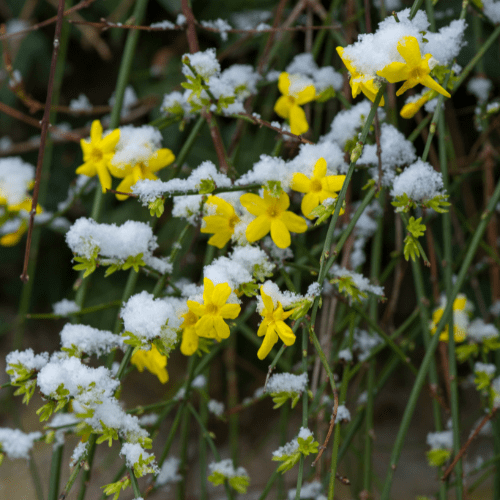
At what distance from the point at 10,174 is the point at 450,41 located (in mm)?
898

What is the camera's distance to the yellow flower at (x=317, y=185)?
0.57 m

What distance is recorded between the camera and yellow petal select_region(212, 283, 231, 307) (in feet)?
1.69

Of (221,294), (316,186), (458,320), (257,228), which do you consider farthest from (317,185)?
(458,320)

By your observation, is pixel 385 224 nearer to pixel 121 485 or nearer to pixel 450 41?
pixel 450 41

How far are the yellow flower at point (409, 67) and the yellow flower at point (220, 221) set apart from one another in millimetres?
250

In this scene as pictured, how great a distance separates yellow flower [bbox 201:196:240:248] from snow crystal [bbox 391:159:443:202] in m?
0.23

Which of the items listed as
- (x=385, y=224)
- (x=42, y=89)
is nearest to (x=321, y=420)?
(x=385, y=224)

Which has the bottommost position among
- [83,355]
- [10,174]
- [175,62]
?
[83,355]

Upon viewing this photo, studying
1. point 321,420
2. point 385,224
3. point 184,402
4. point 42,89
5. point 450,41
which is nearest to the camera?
point 450,41

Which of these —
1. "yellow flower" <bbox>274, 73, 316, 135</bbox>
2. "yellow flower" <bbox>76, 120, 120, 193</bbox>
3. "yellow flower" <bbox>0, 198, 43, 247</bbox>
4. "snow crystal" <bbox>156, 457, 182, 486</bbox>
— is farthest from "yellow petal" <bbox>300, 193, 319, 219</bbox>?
"snow crystal" <bbox>156, 457, 182, 486</bbox>

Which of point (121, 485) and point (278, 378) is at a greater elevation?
point (278, 378)

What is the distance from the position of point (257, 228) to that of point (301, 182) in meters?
0.08

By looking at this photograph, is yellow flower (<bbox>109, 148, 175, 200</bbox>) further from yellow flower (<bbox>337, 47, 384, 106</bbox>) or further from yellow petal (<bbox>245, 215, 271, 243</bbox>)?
yellow flower (<bbox>337, 47, 384, 106</bbox>)

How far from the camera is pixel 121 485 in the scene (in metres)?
0.55
